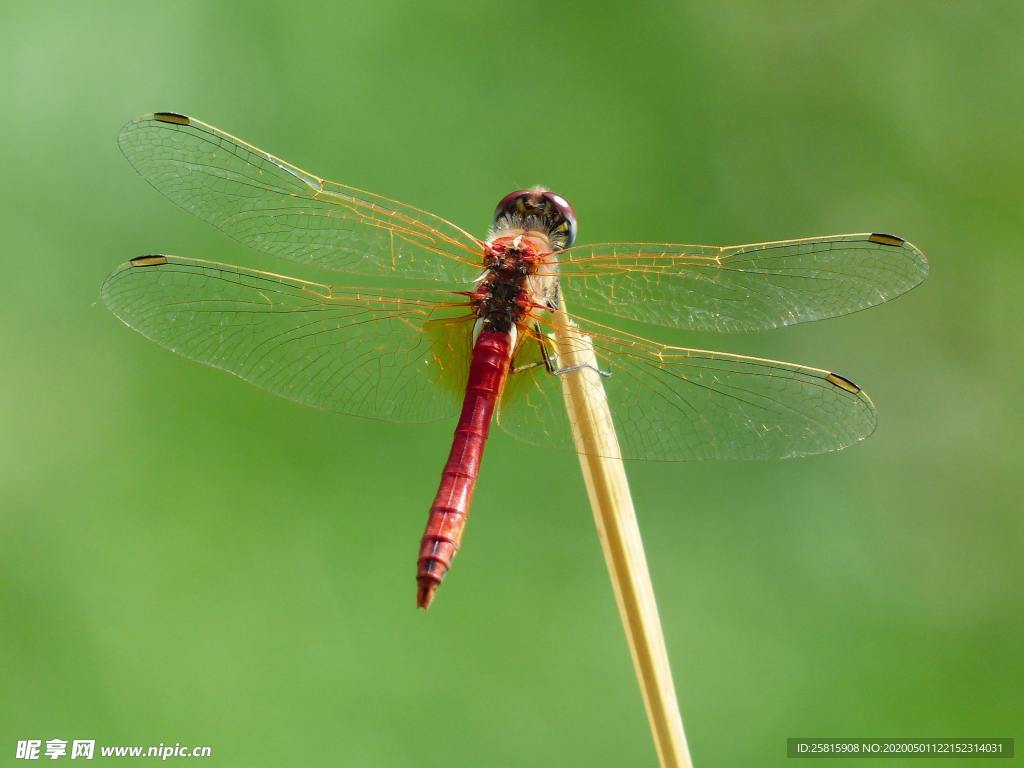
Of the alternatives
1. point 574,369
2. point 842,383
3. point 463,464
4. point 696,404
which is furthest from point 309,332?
point 842,383

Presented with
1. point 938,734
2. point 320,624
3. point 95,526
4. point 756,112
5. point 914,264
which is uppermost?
point 756,112

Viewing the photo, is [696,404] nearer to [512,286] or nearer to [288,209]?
[512,286]

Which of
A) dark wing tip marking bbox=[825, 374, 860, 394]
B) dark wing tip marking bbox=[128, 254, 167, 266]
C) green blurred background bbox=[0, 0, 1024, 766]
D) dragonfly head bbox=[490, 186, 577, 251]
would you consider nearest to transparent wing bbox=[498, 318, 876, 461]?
dark wing tip marking bbox=[825, 374, 860, 394]

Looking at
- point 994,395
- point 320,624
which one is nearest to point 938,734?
point 994,395

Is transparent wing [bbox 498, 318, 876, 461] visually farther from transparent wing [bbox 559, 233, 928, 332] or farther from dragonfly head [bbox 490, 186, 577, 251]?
dragonfly head [bbox 490, 186, 577, 251]

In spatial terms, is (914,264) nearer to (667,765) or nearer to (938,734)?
(667,765)

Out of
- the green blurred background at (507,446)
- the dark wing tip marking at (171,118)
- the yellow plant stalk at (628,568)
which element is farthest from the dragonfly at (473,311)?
the green blurred background at (507,446)
